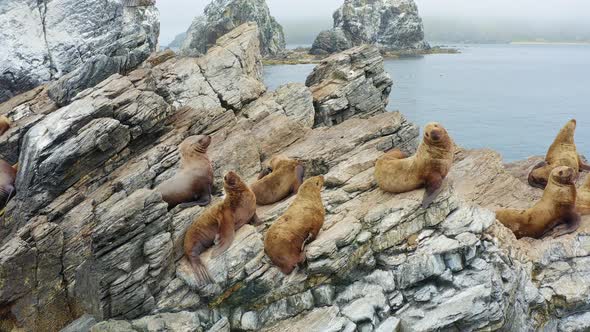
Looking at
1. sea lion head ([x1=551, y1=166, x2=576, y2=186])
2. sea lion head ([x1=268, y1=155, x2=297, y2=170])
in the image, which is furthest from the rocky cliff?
sea lion head ([x1=551, y1=166, x2=576, y2=186])

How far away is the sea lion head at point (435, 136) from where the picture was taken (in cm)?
1077

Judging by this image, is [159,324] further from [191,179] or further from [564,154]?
[564,154]

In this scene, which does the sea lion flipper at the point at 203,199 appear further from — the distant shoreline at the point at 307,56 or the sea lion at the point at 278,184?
the distant shoreline at the point at 307,56

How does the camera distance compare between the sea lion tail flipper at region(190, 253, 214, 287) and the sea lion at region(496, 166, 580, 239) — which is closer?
the sea lion tail flipper at region(190, 253, 214, 287)

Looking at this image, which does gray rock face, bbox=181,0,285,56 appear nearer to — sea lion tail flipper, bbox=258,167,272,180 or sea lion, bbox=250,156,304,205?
sea lion tail flipper, bbox=258,167,272,180

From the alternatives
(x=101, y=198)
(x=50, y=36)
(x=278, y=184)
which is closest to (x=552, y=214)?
(x=278, y=184)

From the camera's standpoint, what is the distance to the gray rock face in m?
69.2

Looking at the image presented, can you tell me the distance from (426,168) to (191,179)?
17.6 feet

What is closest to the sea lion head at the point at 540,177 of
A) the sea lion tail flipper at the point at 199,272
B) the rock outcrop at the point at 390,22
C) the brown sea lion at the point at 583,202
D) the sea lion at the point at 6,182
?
the brown sea lion at the point at 583,202


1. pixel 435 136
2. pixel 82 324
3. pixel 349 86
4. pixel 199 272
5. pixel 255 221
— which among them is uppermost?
pixel 349 86

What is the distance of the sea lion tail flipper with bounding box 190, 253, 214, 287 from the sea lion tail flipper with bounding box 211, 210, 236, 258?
1.00 feet

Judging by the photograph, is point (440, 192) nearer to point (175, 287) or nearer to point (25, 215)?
point (175, 287)

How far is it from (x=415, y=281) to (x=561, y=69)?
213ft

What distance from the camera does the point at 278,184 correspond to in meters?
12.0
